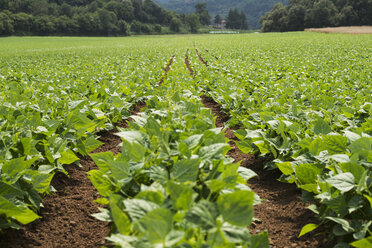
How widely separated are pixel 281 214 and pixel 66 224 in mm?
2358

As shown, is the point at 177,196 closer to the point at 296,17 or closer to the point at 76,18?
the point at 296,17

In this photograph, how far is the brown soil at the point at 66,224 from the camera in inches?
108

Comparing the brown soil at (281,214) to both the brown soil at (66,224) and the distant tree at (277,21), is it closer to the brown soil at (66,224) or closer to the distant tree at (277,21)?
the brown soil at (66,224)

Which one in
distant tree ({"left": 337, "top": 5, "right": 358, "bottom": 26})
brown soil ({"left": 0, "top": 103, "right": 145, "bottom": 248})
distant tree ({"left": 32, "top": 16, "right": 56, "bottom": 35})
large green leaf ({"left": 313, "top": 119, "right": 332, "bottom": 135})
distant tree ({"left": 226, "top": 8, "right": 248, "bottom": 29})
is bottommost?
brown soil ({"left": 0, "top": 103, "right": 145, "bottom": 248})

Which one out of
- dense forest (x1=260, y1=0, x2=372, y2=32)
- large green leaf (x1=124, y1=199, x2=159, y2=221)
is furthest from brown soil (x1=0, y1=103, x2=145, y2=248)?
dense forest (x1=260, y1=0, x2=372, y2=32)

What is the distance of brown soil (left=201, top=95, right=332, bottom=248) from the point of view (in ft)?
9.00

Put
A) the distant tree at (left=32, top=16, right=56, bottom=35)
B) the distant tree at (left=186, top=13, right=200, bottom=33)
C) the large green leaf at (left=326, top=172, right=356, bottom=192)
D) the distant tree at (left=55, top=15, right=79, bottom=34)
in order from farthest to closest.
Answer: the distant tree at (left=186, top=13, right=200, bottom=33), the distant tree at (left=55, top=15, right=79, bottom=34), the distant tree at (left=32, top=16, right=56, bottom=35), the large green leaf at (left=326, top=172, right=356, bottom=192)

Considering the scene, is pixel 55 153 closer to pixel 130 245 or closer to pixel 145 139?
pixel 145 139

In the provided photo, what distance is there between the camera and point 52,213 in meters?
3.23

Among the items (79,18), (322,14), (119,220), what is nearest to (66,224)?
(119,220)

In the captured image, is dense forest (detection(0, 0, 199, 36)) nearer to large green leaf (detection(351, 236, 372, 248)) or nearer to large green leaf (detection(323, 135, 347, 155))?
large green leaf (detection(323, 135, 347, 155))

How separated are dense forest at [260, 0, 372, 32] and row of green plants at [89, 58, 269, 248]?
3117 inches

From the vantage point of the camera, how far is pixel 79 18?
8325 cm

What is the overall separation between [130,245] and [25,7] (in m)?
113
